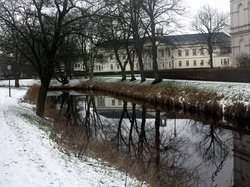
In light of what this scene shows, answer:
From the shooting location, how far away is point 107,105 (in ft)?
124

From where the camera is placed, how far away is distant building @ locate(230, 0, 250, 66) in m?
62.1

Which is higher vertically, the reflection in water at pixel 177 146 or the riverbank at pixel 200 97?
the riverbank at pixel 200 97

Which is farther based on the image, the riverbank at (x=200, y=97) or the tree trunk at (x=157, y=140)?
the riverbank at (x=200, y=97)

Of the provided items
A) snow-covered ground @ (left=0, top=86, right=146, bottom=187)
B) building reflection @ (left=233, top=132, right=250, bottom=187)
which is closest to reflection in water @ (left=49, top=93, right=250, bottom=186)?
building reflection @ (left=233, top=132, right=250, bottom=187)

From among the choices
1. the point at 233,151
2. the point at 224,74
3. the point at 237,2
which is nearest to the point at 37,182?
the point at 233,151

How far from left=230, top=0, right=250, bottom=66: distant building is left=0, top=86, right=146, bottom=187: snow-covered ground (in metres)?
51.4

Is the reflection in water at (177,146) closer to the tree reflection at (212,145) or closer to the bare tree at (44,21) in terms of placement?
the tree reflection at (212,145)

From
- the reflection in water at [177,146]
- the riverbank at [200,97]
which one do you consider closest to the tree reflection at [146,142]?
the reflection in water at [177,146]

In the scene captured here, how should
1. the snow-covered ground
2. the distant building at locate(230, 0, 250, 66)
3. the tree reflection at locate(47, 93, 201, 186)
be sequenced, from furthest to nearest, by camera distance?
1. the distant building at locate(230, 0, 250, 66)
2. the tree reflection at locate(47, 93, 201, 186)
3. the snow-covered ground

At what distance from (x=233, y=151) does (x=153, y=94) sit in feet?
65.0

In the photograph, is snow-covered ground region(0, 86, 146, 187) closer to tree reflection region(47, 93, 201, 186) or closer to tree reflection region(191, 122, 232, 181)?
tree reflection region(47, 93, 201, 186)

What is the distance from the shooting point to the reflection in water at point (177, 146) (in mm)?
12781

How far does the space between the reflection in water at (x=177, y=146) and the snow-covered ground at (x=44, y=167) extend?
1555mm

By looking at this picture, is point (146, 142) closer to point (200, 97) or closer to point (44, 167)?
point (44, 167)
